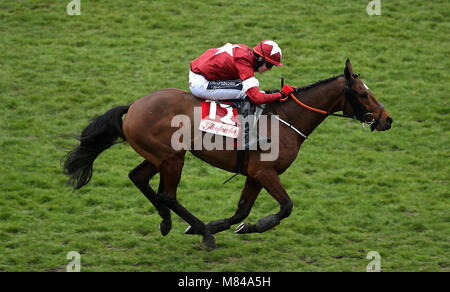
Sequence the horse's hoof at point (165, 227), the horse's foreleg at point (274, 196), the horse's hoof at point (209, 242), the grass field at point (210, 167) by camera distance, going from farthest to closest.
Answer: the horse's hoof at point (165, 227) → the grass field at point (210, 167) → the horse's hoof at point (209, 242) → the horse's foreleg at point (274, 196)

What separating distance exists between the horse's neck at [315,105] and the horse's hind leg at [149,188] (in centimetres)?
159

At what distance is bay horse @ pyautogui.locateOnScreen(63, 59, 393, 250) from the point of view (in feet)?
20.8

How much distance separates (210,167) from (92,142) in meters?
2.68

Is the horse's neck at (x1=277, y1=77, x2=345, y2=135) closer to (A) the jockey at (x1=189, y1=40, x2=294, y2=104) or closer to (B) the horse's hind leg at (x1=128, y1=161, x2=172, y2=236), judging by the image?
(A) the jockey at (x1=189, y1=40, x2=294, y2=104)

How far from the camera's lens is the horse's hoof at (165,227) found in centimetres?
Answer: 678

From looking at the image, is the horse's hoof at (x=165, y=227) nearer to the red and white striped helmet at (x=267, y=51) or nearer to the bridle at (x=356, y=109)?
the bridle at (x=356, y=109)

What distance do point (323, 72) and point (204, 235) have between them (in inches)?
233

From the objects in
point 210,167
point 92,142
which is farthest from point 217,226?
point 210,167

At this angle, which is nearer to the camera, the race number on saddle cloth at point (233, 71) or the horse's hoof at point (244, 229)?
the race number on saddle cloth at point (233, 71)

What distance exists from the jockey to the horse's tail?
0.92 m

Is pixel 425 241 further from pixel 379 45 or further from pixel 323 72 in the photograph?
pixel 379 45

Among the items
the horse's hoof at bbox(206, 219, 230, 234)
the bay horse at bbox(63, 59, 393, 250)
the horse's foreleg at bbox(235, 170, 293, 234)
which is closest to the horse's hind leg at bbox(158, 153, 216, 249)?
the bay horse at bbox(63, 59, 393, 250)

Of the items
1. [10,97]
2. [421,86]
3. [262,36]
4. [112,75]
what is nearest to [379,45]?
[421,86]

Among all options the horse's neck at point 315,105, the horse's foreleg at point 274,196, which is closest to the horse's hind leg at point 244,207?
the horse's foreleg at point 274,196
